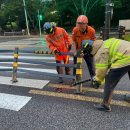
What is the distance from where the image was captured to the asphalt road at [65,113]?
430 centimetres

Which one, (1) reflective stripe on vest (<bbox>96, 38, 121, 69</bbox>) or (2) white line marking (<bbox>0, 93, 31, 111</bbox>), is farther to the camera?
(2) white line marking (<bbox>0, 93, 31, 111</bbox>)

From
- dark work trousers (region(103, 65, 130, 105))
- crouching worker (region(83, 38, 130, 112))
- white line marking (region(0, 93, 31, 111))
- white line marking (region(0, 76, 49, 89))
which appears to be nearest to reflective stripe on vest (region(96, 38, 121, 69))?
crouching worker (region(83, 38, 130, 112))

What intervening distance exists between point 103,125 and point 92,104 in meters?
0.92

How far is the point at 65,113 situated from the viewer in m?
4.78

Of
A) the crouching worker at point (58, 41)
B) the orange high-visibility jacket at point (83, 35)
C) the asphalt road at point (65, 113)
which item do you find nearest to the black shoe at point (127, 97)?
the asphalt road at point (65, 113)

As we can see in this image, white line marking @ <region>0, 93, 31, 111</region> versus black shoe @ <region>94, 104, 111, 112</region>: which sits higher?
black shoe @ <region>94, 104, 111, 112</region>

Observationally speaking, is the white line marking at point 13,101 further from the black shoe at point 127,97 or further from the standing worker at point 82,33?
the black shoe at point 127,97

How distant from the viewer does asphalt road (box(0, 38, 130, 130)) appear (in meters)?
4.30

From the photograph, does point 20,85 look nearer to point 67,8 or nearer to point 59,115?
point 59,115

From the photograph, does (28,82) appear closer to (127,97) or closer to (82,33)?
(82,33)

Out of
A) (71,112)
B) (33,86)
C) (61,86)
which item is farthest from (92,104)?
(33,86)

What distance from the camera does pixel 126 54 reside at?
4.19m

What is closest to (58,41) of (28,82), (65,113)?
(28,82)

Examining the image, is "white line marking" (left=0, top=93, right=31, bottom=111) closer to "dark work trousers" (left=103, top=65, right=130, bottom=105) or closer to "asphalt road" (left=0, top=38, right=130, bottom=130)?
"asphalt road" (left=0, top=38, right=130, bottom=130)
